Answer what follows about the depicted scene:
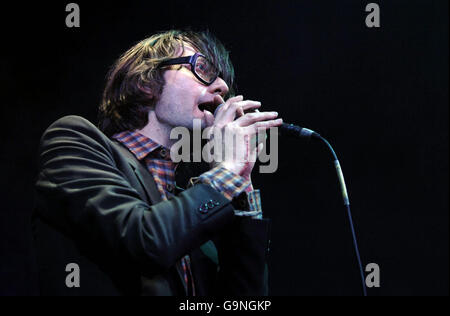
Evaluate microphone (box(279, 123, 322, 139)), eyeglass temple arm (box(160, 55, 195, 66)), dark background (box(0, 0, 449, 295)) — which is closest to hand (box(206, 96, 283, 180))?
microphone (box(279, 123, 322, 139))

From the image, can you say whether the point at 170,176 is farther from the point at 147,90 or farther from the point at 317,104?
the point at 317,104

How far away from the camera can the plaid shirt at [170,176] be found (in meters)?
1.28

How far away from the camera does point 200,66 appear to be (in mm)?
1888

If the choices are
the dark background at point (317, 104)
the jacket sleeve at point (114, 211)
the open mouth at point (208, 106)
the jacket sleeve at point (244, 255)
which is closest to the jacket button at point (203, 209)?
the jacket sleeve at point (114, 211)

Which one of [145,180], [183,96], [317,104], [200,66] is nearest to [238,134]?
[145,180]

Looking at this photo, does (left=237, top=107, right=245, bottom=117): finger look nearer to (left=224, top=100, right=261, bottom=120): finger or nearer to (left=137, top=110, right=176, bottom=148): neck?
(left=224, top=100, right=261, bottom=120): finger

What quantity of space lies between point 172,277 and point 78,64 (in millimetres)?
1807

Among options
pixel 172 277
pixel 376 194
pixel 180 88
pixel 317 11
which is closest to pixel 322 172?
pixel 376 194

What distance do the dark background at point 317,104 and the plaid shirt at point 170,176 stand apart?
3.54 feet

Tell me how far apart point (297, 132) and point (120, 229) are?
767mm

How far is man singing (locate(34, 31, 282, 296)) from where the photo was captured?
3.76 feet

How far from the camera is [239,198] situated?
1.39 metres

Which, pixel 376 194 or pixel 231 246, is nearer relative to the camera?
pixel 231 246
